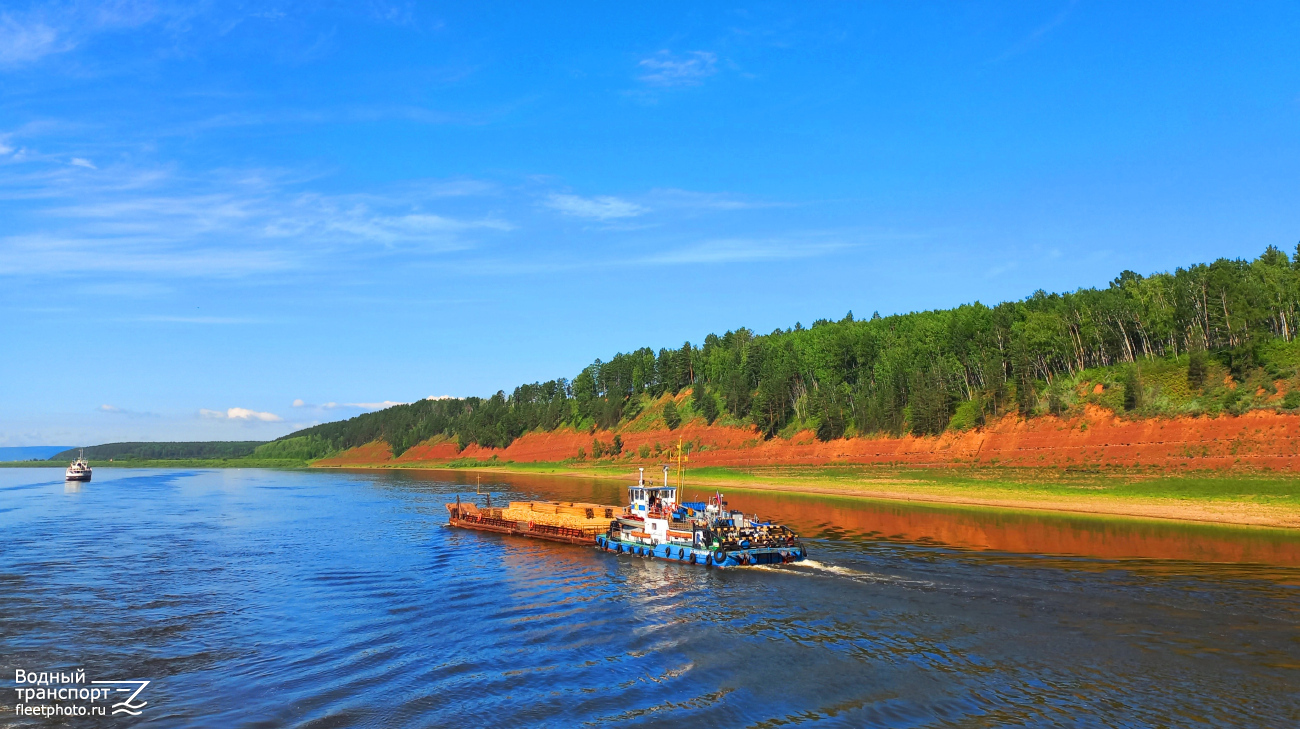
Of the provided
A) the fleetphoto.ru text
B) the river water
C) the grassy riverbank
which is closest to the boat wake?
the river water

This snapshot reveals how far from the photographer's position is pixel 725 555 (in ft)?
181

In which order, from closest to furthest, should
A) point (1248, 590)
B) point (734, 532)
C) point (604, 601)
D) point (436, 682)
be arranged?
point (436, 682) → point (1248, 590) → point (604, 601) → point (734, 532)

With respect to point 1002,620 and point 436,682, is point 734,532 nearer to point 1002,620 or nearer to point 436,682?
point 1002,620

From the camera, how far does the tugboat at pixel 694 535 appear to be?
5491 centimetres

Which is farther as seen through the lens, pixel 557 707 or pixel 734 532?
pixel 734 532

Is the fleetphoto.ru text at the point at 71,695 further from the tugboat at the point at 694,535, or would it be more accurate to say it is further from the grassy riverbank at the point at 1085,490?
the grassy riverbank at the point at 1085,490

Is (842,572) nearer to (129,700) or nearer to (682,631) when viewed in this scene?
(682,631)

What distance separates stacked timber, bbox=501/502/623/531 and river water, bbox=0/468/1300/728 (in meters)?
4.90

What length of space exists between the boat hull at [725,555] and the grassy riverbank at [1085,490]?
4295cm

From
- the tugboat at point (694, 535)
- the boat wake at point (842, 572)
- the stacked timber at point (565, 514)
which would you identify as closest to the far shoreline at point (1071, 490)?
the tugboat at point (694, 535)

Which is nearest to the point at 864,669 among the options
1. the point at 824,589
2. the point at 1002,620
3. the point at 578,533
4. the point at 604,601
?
the point at 1002,620

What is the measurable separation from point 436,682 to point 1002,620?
1059 inches

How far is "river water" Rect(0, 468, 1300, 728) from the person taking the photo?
25875 millimetres

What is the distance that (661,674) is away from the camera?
29.8m
